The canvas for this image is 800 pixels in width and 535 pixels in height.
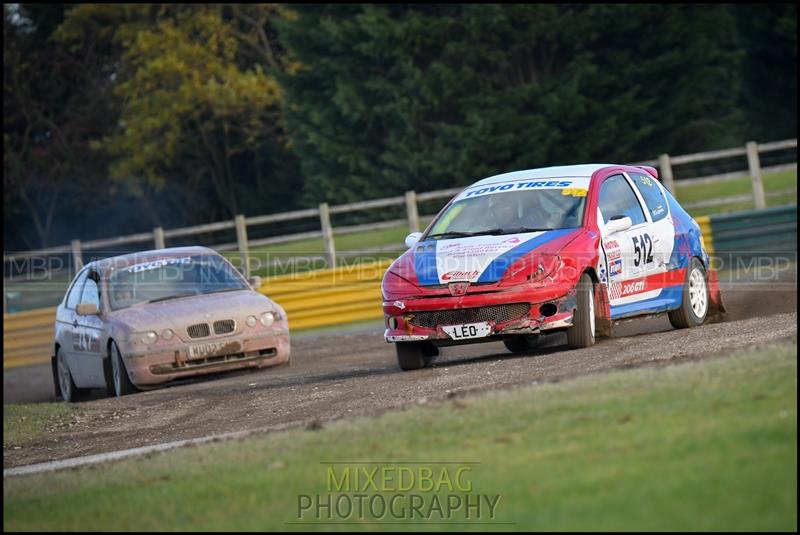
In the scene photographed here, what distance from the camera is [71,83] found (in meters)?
47.4

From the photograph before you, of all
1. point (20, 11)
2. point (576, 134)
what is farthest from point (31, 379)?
point (20, 11)

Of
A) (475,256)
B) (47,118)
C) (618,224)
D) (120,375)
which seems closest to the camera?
(475,256)

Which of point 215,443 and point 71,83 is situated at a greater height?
point 71,83

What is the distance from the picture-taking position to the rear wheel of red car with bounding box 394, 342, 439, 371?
1184cm

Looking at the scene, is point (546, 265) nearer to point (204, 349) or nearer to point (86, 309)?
point (204, 349)

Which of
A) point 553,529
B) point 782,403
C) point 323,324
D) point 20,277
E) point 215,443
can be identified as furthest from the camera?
point 20,277

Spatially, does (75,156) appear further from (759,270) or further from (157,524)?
(157,524)

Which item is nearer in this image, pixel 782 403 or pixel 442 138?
pixel 782 403

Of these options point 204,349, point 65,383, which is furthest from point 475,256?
point 65,383

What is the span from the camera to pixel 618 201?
40.4 feet

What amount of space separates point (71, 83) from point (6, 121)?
272 cm

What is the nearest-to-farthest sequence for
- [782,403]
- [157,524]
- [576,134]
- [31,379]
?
[157,524]
[782,403]
[31,379]
[576,134]

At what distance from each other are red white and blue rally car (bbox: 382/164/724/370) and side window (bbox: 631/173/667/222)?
16 millimetres

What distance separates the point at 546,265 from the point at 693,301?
7.81 ft
